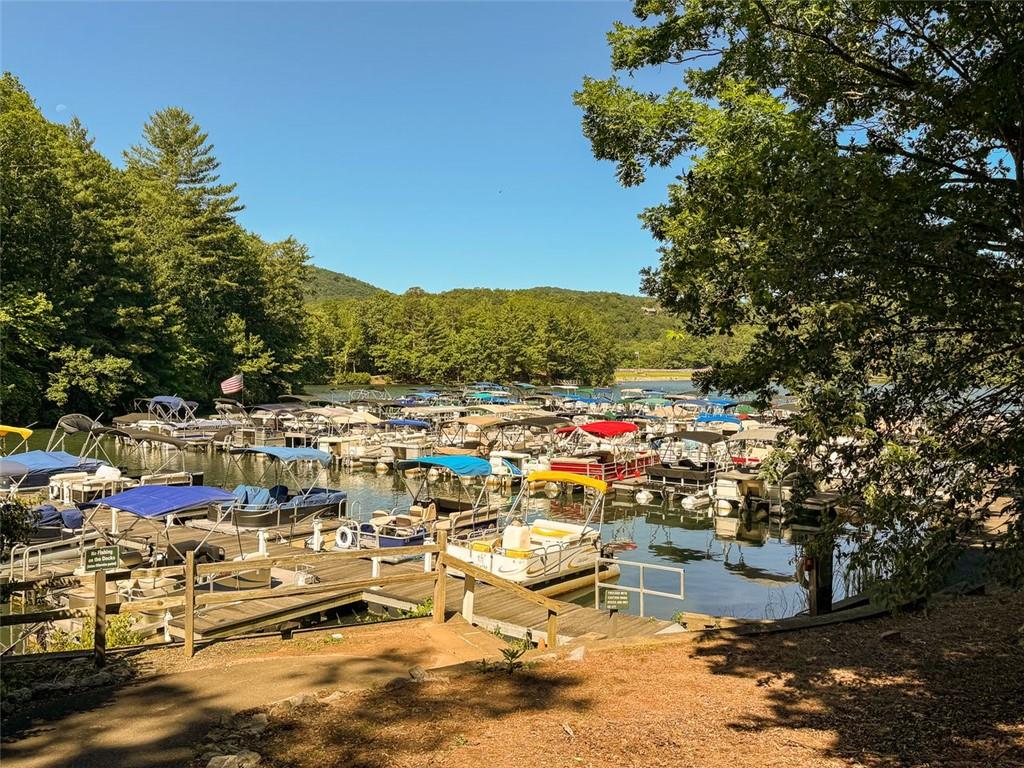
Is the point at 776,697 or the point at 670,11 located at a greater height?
the point at 670,11

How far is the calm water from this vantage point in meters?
18.8

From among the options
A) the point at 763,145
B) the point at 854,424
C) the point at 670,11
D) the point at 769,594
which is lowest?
the point at 769,594

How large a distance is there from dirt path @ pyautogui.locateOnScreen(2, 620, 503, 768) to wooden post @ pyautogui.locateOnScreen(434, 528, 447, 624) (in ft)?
0.69

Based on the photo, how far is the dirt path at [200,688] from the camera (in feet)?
19.3

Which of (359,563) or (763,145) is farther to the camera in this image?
(359,563)

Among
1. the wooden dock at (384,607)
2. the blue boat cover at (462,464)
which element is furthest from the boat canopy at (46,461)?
the blue boat cover at (462,464)

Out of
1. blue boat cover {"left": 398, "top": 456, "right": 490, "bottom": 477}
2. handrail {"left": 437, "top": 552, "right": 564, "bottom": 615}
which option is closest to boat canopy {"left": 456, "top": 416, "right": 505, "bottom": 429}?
blue boat cover {"left": 398, "top": 456, "right": 490, "bottom": 477}

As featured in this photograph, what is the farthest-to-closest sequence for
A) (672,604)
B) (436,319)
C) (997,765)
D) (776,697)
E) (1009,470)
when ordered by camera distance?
1. (436,319)
2. (672,604)
3. (776,697)
4. (1009,470)
5. (997,765)

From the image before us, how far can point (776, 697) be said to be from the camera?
7238 millimetres

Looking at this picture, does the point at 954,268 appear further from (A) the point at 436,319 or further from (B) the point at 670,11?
(A) the point at 436,319

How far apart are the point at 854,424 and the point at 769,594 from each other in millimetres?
15539

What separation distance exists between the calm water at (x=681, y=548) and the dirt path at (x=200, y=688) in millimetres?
9059

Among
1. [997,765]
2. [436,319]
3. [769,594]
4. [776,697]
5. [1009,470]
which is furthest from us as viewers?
[436,319]

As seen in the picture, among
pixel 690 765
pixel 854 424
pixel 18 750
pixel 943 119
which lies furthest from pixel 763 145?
pixel 18 750
